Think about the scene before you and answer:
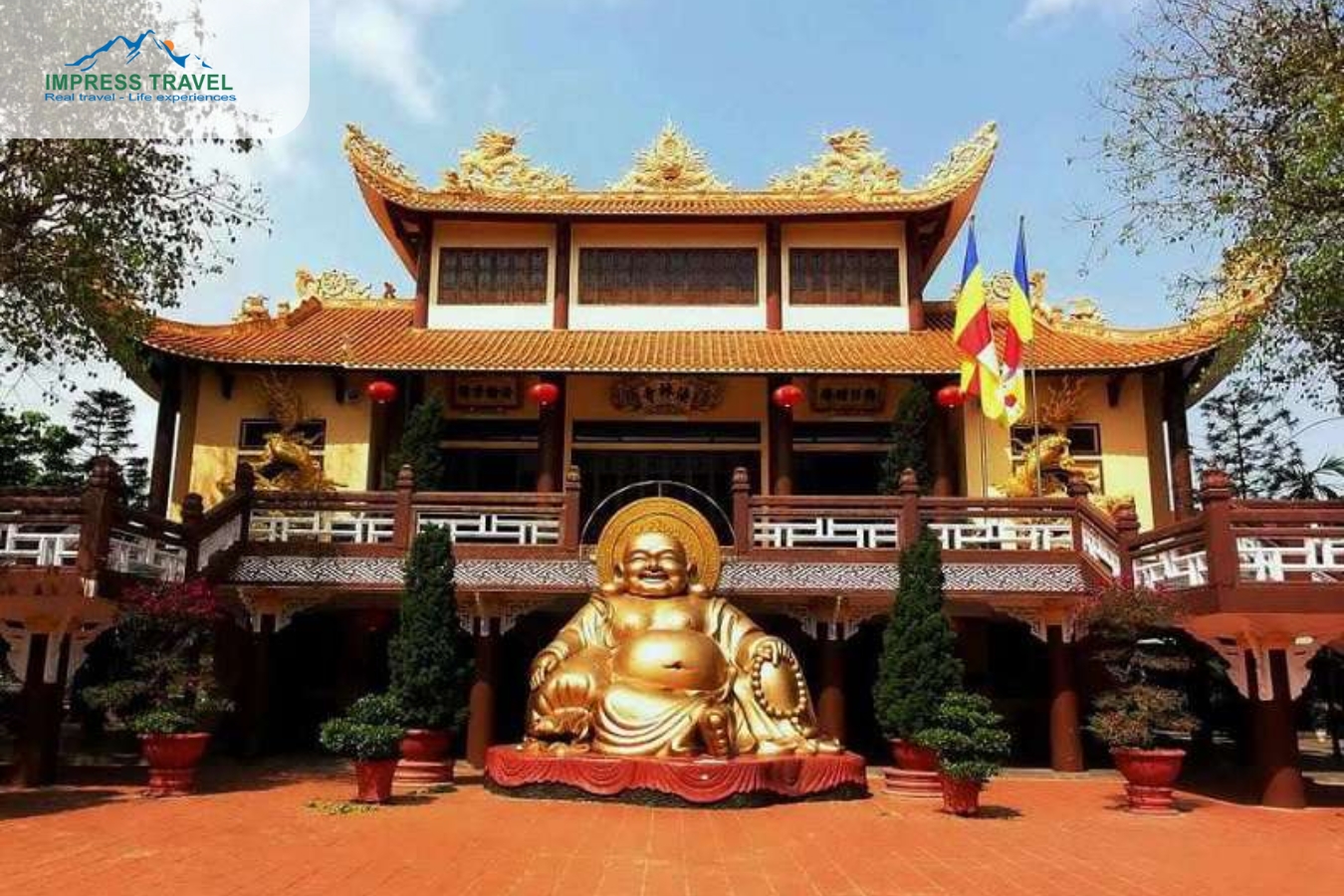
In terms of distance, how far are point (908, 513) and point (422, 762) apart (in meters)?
6.05

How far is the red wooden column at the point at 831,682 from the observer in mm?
11891

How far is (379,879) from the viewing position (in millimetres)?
6078

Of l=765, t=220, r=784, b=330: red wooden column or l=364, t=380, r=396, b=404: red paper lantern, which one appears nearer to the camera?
l=364, t=380, r=396, b=404: red paper lantern

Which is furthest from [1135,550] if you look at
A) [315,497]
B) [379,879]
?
[315,497]

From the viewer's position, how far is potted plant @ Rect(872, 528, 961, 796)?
10.3 metres

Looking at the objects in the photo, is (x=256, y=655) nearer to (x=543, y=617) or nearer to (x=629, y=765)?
(x=543, y=617)

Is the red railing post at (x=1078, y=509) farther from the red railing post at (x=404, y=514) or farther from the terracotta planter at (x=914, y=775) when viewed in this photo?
the red railing post at (x=404, y=514)

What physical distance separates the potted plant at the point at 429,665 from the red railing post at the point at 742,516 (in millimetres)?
3315

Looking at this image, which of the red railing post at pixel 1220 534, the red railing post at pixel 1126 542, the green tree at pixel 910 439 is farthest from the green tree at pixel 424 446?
the red railing post at pixel 1220 534

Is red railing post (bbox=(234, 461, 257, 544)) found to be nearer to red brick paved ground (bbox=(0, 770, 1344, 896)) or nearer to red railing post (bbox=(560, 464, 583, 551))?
red brick paved ground (bbox=(0, 770, 1344, 896))

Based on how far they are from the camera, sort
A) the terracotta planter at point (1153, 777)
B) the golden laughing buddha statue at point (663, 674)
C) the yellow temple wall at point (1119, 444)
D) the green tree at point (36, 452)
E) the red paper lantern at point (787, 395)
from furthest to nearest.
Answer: the green tree at point (36, 452), the yellow temple wall at point (1119, 444), the red paper lantern at point (787, 395), the golden laughing buddha statue at point (663, 674), the terracotta planter at point (1153, 777)

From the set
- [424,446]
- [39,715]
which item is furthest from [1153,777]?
[39,715]

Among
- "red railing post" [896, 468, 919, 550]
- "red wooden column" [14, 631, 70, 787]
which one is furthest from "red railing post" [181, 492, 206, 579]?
"red railing post" [896, 468, 919, 550]

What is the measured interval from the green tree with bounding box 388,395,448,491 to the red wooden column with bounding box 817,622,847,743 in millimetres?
5907
